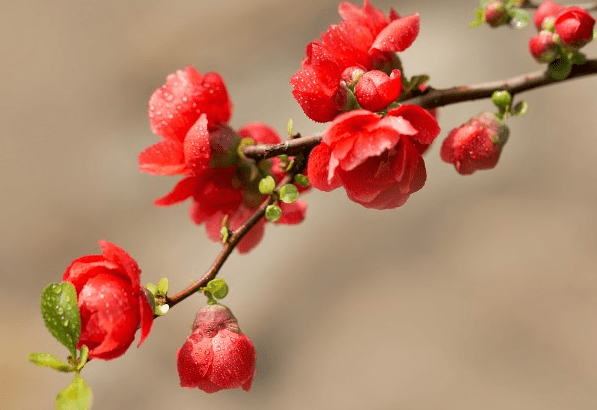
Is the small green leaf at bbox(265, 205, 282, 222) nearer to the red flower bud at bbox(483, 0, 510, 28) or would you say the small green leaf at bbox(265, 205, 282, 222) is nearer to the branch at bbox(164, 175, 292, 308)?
the branch at bbox(164, 175, 292, 308)

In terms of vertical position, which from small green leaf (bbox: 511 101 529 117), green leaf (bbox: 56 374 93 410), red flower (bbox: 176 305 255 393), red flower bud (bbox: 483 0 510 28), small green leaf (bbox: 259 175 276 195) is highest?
red flower bud (bbox: 483 0 510 28)

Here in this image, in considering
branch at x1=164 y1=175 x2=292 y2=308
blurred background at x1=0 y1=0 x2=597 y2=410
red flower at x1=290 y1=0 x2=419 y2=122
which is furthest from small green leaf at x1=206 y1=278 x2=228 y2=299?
blurred background at x1=0 y1=0 x2=597 y2=410

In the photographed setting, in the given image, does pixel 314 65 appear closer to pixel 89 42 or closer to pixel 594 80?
pixel 594 80

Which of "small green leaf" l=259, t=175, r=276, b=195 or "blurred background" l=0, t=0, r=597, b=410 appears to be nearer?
"small green leaf" l=259, t=175, r=276, b=195

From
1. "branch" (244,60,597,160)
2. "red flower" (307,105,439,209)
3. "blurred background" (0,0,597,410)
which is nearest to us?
"red flower" (307,105,439,209)

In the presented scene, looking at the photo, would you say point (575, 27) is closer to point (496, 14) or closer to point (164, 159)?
point (496, 14)

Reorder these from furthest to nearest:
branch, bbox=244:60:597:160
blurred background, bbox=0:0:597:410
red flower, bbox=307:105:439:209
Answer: blurred background, bbox=0:0:597:410, branch, bbox=244:60:597:160, red flower, bbox=307:105:439:209

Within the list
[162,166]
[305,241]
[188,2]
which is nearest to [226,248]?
[162,166]

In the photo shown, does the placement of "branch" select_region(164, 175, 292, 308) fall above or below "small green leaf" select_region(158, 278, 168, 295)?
below
